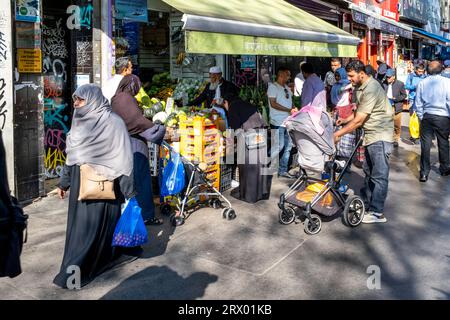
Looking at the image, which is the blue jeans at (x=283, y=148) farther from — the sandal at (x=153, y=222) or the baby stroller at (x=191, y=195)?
the sandal at (x=153, y=222)

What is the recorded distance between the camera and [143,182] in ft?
19.9

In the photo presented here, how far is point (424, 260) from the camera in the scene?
520cm

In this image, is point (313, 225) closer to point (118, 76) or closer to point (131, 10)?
point (118, 76)

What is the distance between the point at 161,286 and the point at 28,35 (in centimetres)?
403

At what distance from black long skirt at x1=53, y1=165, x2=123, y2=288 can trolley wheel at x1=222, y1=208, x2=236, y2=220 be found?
6.82 feet

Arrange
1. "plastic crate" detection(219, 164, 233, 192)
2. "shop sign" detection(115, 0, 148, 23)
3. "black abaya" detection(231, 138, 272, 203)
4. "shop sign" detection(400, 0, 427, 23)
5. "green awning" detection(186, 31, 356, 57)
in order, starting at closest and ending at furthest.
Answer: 1. "green awning" detection(186, 31, 356, 57)
2. "black abaya" detection(231, 138, 272, 203)
3. "plastic crate" detection(219, 164, 233, 192)
4. "shop sign" detection(115, 0, 148, 23)
5. "shop sign" detection(400, 0, 427, 23)

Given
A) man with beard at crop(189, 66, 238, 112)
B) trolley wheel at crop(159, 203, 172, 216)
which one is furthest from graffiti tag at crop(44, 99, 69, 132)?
trolley wheel at crop(159, 203, 172, 216)

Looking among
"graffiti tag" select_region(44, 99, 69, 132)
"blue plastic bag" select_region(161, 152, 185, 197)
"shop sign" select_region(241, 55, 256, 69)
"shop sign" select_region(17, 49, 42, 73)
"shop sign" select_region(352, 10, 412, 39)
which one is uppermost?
"shop sign" select_region(352, 10, 412, 39)

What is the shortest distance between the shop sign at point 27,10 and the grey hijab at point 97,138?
2810mm

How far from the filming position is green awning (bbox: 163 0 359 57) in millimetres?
5539

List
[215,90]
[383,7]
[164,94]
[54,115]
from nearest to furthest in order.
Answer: [215,90] → [54,115] → [164,94] → [383,7]

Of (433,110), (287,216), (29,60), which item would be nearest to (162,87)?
(29,60)

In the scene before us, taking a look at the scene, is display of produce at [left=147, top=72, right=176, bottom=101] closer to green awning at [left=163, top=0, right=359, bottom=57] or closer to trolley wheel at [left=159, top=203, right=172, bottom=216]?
green awning at [left=163, top=0, right=359, bottom=57]
